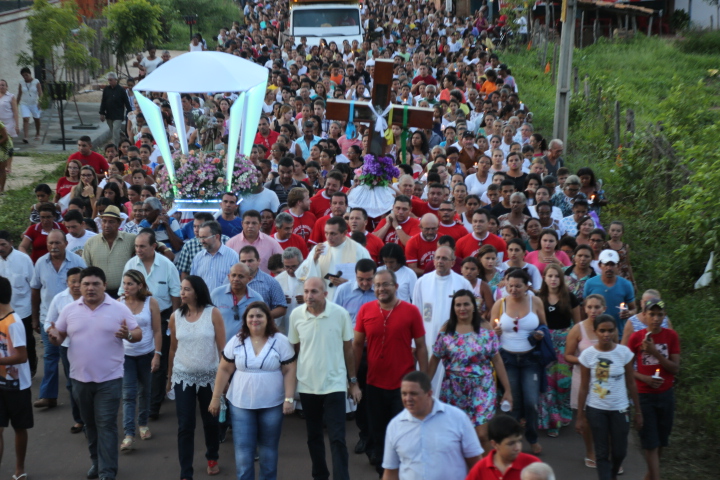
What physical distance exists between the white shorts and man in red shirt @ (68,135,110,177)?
892cm

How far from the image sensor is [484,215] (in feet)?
31.4

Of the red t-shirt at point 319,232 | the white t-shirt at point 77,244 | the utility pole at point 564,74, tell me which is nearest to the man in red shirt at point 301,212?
the red t-shirt at point 319,232

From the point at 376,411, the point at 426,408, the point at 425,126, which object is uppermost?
the point at 425,126

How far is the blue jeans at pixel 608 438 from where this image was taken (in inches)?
292

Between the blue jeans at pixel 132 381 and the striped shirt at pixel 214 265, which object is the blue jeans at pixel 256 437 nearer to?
the blue jeans at pixel 132 381

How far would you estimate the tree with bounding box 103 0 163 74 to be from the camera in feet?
83.0

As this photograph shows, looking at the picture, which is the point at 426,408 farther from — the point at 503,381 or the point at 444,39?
the point at 444,39

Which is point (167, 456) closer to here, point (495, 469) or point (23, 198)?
point (495, 469)

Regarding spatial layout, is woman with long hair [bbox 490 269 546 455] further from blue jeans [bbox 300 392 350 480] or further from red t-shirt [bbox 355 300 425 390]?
blue jeans [bbox 300 392 350 480]

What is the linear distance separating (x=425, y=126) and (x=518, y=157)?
1864 mm

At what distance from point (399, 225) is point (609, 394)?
3.54 m

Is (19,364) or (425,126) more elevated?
(425,126)

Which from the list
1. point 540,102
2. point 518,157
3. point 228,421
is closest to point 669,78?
point 540,102

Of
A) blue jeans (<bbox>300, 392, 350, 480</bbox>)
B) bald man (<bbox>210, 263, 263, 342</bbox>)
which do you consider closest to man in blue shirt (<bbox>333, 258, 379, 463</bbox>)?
blue jeans (<bbox>300, 392, 350, 480</bbox>)
